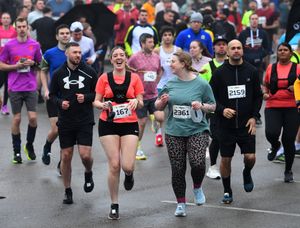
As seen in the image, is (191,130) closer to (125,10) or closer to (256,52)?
(256,52)

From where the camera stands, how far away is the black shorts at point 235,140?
10820mm

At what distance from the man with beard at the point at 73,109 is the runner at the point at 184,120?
1128mm

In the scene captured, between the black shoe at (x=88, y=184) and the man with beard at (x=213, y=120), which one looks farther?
the man with beard at (x=213, y=120)

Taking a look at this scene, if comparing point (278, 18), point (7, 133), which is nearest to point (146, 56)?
point (7, 133)

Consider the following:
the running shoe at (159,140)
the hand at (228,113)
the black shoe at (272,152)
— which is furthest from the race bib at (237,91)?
the running shoe at (159,140)

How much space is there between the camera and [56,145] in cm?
1521

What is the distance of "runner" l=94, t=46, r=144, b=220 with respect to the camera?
10.3 meters

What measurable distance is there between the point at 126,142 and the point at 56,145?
5055mm

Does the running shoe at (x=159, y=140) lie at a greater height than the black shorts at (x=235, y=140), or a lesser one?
lesser

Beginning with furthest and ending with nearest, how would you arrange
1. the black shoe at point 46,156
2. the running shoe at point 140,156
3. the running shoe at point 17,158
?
the running shoe at point 140,156 < the running shoe at point 17,158 < the black shoe at point 46,156

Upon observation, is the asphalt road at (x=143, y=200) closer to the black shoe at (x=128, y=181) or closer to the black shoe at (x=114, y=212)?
the black shoe at (x=114, y=212)

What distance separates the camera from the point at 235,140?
35.7 ft

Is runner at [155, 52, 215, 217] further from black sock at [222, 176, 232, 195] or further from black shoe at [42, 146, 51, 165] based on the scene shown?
black shoe at [42, 146, 51, 165]

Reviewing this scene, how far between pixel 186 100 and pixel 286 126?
2.54 meters
